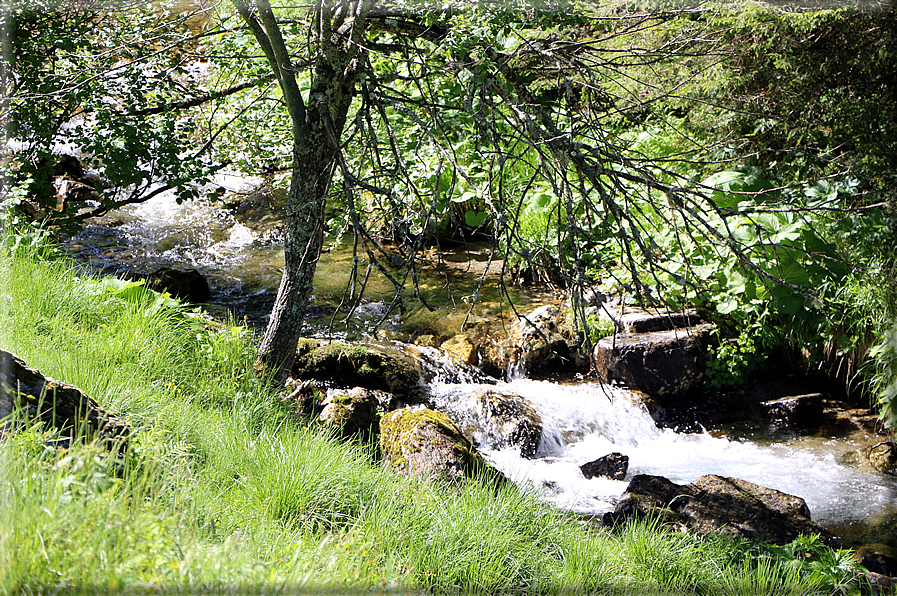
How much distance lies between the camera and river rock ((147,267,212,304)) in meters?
6.97

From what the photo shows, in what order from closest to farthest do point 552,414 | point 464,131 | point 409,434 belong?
point 464,131 < point 409,434 < point 552,414

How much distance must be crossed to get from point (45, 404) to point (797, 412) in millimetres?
6378

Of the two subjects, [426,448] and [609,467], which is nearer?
[426,448]

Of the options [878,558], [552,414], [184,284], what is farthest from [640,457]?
[184,284]

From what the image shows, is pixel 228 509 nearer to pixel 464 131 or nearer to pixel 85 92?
pixel 464 131

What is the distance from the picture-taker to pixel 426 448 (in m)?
4.37

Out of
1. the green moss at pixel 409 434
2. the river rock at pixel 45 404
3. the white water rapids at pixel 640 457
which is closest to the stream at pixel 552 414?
the white water rapids at pixel 640 457

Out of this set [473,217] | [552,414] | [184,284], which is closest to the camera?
[552,414]

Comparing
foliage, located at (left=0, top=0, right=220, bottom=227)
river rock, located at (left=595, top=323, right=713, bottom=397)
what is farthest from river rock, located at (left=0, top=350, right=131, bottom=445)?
river rock, located at (left=595, top=323, right=713, bottom=397)

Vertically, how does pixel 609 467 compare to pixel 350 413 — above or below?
below

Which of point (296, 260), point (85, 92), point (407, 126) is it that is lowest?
point (296, 260)

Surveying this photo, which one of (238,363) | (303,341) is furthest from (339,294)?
(238,363)

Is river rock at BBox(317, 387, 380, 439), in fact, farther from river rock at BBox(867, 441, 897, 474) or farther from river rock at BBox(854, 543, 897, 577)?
river rock at BBox(867, 441, 897, 474)

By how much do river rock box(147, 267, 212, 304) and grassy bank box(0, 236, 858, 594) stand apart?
195cm
